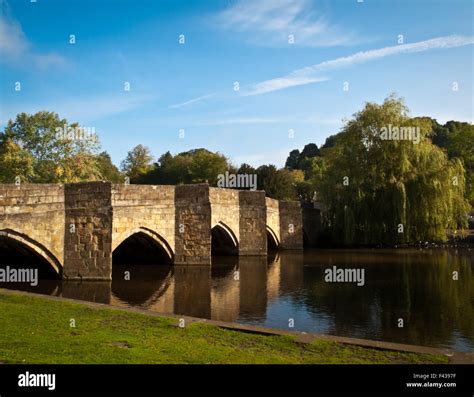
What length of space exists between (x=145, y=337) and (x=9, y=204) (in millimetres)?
8673

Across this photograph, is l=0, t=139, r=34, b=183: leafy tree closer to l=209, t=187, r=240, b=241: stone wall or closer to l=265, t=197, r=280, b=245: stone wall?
l=209, t=187, r=240, b=241: stone wall

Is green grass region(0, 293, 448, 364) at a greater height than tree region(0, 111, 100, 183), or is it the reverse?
tree region(0, 111, 100, 183)

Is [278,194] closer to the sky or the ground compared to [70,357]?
closer to the sky

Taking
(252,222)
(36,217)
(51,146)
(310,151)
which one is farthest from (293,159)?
(36,217)

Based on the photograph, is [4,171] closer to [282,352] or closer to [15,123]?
[15,123]

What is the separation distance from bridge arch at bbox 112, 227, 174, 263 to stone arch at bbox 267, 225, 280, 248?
10.0 metres

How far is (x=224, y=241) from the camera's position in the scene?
26.3 m

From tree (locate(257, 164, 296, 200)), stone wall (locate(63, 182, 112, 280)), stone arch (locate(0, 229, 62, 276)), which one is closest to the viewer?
stone arch (locate(0, 229, 62, 276))

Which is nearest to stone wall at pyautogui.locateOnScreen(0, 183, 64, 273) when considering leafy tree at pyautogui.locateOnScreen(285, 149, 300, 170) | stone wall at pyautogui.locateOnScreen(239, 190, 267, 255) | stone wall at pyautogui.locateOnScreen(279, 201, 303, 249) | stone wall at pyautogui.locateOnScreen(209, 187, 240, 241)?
stone wall at pyautogui.locateOnScreen(209, 187, 240, 241)

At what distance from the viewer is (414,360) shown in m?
6.52

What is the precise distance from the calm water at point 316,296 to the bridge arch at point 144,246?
2.73 ft

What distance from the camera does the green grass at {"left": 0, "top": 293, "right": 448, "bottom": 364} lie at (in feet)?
20.5
